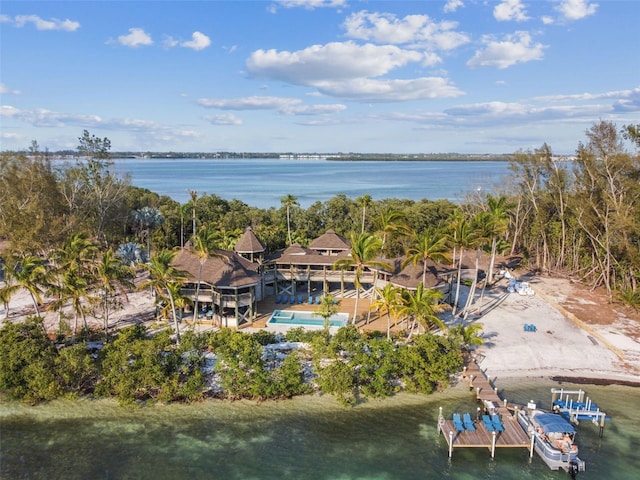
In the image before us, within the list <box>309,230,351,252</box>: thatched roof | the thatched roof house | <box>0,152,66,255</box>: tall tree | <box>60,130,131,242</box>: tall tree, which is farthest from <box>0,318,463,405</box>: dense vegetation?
<box>60,130,131,242</box>: tall tree

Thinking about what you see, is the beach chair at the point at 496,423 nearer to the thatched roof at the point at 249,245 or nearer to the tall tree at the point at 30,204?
the thatched roof at the point at 249,245

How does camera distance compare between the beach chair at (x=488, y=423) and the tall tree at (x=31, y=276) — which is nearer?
the beach chair at (x=488, y=423)

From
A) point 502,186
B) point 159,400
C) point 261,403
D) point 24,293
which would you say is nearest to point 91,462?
point 159,400

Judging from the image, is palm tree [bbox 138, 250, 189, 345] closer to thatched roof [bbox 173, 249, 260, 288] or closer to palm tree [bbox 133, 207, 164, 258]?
thatched roof [bbox 173, 249, 260, 288]

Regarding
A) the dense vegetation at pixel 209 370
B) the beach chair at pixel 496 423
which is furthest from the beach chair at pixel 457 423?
the dense vegetation at pixel 209 370

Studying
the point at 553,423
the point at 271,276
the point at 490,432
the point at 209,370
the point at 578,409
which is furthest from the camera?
the point at 271,276

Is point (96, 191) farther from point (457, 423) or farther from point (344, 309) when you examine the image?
point (457, 423)

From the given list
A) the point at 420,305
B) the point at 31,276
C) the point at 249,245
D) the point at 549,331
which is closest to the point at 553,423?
the point at 420,305
